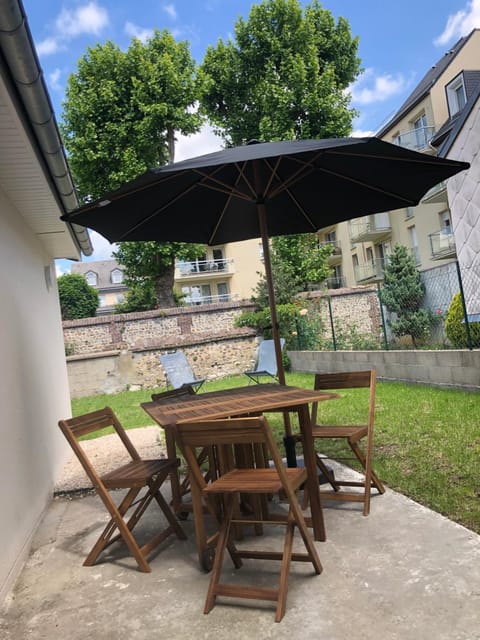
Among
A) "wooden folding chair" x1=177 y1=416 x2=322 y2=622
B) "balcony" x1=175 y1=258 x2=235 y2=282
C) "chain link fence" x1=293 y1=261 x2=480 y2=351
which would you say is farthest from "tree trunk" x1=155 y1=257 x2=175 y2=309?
"wooden folding chair" x1=177 y1=416 x2=322 y2=622

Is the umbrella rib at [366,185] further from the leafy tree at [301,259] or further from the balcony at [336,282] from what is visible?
the balcony at [336,282]

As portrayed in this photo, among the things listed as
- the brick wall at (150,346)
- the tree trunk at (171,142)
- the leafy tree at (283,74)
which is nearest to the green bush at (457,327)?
the brick wall at (150,346)

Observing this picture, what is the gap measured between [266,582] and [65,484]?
2983 mm

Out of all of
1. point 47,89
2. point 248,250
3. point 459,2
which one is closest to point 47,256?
point 47,89

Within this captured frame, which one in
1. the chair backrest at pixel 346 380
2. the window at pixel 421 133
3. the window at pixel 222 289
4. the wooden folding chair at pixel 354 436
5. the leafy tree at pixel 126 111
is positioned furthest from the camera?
the window at pixel 222 289

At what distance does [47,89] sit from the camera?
8.59ft

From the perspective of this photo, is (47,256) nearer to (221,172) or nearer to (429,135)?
(221,172)

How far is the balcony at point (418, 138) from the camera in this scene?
67.6 ft

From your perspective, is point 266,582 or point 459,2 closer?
point 266,582

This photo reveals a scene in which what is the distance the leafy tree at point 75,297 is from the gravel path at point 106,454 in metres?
23.4

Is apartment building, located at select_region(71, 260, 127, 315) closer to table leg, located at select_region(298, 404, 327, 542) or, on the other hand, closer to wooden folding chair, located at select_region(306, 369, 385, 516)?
wooden folding chair, located at select_region(306, 369, 385, 516)

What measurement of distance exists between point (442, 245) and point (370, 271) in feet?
23.4

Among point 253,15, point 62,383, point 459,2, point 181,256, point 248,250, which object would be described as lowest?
point 62,383

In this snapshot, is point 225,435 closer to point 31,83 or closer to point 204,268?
point 31,83
